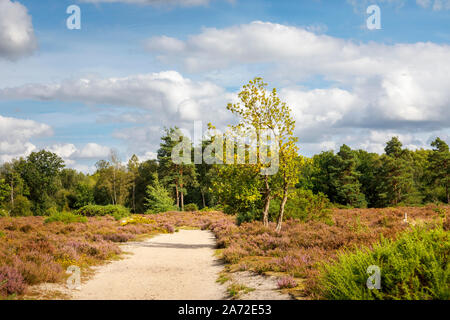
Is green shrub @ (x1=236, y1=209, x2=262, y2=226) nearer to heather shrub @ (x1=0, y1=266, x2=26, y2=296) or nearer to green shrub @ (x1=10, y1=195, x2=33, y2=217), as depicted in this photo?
heather shrub @ (x1=0, y1=266, x2=26, y2=296)

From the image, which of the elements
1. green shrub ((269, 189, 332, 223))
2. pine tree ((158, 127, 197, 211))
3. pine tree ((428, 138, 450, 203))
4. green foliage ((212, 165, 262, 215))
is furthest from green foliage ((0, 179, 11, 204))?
pine tree ((428, 138, 450, 203))

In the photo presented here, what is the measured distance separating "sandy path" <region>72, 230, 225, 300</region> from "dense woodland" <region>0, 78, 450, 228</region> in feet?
14.0

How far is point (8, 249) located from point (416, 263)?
12224 mm

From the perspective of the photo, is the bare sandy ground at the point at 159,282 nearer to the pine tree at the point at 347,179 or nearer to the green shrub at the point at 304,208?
the green shrub at the point at 304,208

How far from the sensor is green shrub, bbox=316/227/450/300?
5.41 meters

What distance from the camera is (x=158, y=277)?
1062cm

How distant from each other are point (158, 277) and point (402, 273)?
7.65 meters

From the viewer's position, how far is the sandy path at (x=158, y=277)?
854cm

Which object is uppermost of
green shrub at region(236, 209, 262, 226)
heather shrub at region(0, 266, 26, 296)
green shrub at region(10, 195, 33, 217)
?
heather shrub at region(0, 266, 26, 296)
